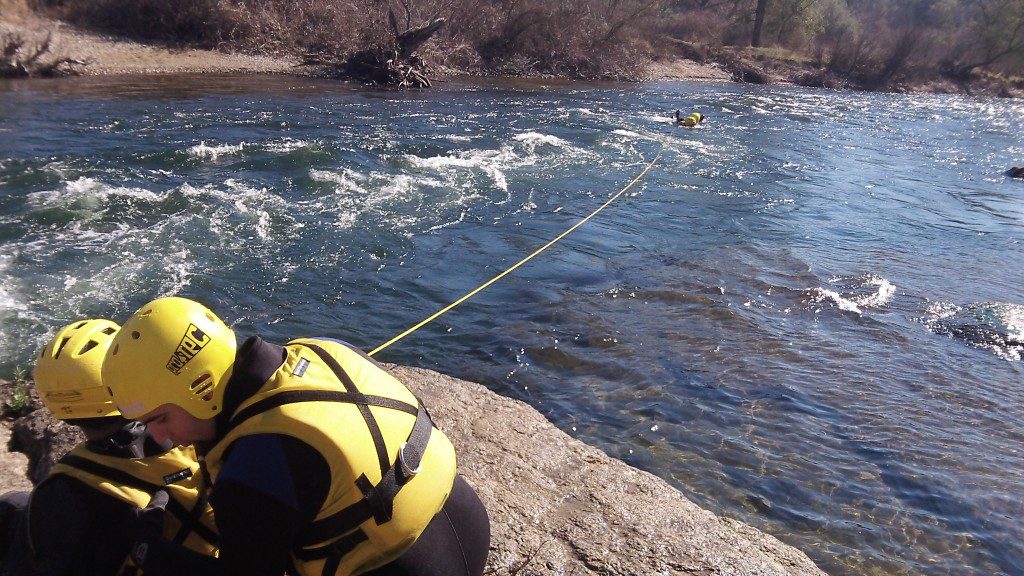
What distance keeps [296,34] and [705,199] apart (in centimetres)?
1903

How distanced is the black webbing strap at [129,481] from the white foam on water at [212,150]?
1022 centimetres

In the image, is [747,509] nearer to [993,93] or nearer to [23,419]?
[23,419]

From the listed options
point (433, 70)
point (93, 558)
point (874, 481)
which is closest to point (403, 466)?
point (93, 558)

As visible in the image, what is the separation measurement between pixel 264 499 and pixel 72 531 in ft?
2.97

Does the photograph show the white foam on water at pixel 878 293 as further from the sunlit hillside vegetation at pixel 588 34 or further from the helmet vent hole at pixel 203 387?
the sunlit hillside vegetation at pixel 588 34

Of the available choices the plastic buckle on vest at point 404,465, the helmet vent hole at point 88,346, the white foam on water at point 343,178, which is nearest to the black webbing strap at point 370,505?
the plastic buckle on vest at point 404,465

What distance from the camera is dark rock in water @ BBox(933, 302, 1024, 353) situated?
7453mm

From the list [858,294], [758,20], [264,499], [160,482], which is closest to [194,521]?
[160,482]

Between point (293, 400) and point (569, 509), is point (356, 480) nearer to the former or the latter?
point (293, 400)

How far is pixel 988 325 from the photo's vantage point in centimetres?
782

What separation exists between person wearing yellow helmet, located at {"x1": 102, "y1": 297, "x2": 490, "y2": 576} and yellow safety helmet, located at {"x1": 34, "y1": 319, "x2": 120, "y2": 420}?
50 centimetres

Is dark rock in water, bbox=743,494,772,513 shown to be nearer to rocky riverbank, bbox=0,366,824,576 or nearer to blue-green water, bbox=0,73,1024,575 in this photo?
blue-green water, bbox=0,73,1024,575

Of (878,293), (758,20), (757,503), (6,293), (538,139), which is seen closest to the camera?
(757,503)

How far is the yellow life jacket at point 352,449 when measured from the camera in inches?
77.9
